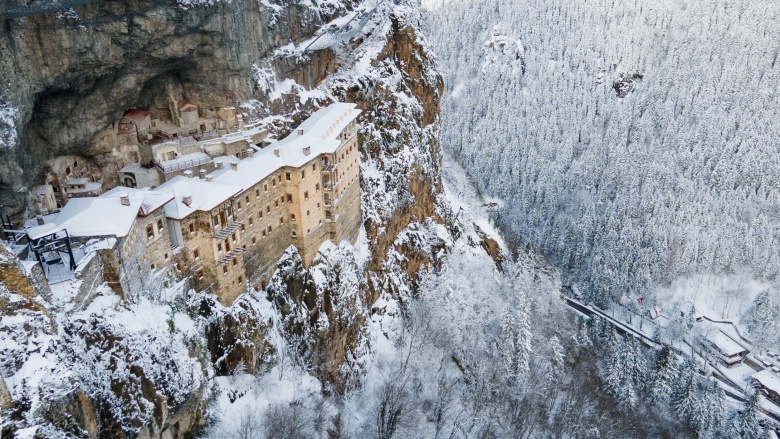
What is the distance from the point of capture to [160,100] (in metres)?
50.4

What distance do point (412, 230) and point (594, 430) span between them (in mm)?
33467

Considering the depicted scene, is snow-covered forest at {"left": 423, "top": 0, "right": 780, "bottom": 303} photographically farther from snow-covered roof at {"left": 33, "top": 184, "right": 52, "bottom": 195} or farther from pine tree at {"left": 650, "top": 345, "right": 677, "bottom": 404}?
snow-covered roof at {"left": 33, "top": 184, "right": 52, "bottom": 195}

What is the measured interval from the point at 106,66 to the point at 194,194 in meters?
12.1

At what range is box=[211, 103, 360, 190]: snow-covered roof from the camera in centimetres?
4412

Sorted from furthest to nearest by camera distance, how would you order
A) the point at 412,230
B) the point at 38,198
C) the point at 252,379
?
1. the point at 412,230
2. the point at 252,379
3. the point at 38,198

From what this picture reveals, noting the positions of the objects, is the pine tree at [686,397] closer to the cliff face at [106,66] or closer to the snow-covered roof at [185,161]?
the cliff face at [106,66]

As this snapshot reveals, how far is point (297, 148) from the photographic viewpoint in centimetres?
4912

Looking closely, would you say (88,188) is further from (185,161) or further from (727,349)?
(727,349)

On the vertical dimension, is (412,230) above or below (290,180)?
below

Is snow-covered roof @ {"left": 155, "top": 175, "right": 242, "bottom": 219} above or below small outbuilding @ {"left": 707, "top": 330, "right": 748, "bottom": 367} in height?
above

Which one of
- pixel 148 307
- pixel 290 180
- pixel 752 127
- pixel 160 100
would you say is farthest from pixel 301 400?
pixel 752 127

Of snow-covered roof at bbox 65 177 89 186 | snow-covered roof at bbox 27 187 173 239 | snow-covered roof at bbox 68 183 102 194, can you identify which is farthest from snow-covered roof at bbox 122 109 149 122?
snow-covered roof at bbox 27 187 173 239

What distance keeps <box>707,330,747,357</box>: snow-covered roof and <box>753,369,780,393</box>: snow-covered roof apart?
514 centimetres

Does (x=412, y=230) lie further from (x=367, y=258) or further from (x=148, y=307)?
(x=148, y=307)
